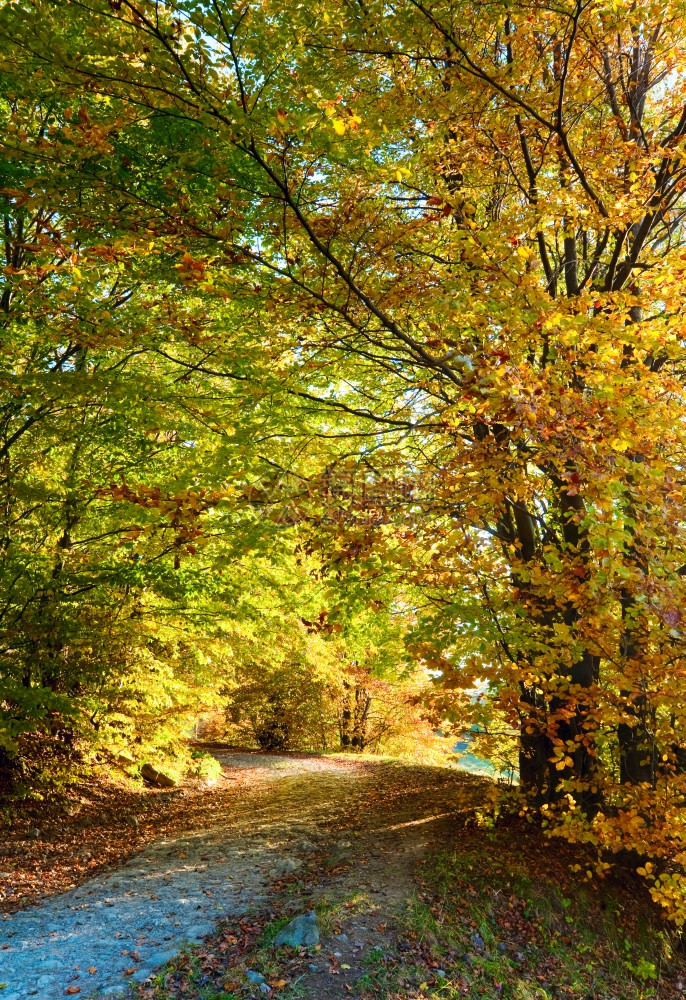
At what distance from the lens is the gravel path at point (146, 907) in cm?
475

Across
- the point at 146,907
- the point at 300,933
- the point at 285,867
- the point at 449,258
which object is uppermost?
the point at 449,258

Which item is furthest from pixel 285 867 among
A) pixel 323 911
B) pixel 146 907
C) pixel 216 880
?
pixel 323 911

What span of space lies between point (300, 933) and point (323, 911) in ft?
1.23

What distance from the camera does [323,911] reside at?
212 inches

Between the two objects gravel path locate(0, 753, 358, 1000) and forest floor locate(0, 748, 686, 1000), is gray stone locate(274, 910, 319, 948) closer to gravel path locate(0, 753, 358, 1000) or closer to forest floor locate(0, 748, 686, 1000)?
forest floor locate(0, 748, 686, 1000)

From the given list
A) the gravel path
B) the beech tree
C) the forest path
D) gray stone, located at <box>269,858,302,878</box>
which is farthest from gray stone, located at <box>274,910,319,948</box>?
the beech tree

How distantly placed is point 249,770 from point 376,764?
3.24 meters

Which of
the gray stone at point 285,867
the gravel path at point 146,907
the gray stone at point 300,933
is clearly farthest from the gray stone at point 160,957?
the gray stone at point 285,867

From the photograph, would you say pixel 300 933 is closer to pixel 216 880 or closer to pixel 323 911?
pixel 323 911

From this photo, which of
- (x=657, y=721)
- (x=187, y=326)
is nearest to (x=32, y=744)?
(x=187, y=326)

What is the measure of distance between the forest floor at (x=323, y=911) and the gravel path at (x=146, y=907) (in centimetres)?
2

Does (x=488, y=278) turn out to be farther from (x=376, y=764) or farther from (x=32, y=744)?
(x=376, y=764)

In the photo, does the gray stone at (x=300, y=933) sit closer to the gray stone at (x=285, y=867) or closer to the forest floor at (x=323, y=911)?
the forest floor at (x=323, y=911)

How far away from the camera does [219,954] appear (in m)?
4.98
